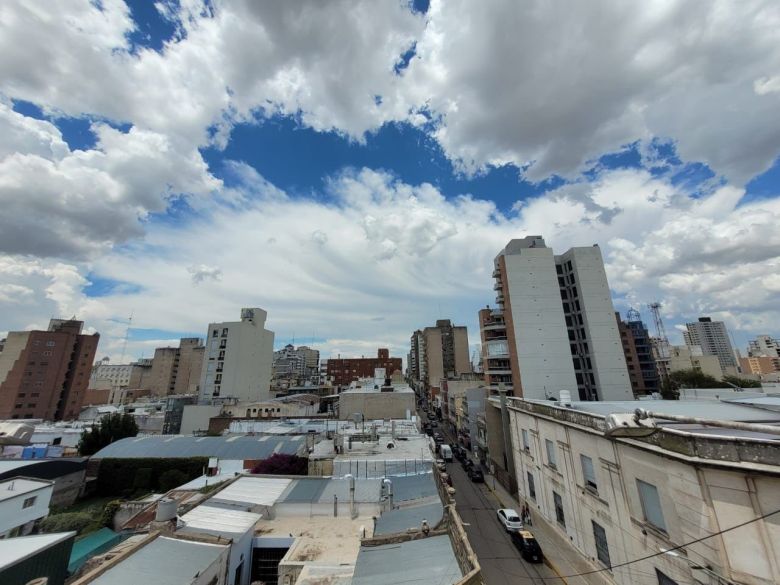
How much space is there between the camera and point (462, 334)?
121938mm

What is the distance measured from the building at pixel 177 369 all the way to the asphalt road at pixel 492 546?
122460 millimetres

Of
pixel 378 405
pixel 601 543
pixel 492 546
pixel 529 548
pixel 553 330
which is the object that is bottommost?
pixel 492 546

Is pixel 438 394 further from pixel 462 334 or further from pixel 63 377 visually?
pixel 63 377

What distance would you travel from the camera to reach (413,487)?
66.2 feet

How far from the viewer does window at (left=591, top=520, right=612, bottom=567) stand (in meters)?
16.8

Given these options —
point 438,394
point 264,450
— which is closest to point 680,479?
point 264,450

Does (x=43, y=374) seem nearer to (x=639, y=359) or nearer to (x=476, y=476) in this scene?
(x=476, y=476)

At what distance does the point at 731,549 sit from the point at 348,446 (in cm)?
2705

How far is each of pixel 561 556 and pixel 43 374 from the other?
10982cm

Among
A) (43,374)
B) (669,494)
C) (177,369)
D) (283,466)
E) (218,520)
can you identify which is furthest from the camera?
(177,369)

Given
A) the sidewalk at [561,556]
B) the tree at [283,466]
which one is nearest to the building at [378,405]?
the tree at [283,466]

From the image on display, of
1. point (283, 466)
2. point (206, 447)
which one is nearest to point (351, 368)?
point (206, 447)

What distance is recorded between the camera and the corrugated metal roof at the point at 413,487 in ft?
61.2

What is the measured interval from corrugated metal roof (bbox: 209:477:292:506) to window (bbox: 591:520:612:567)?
16989 mm
